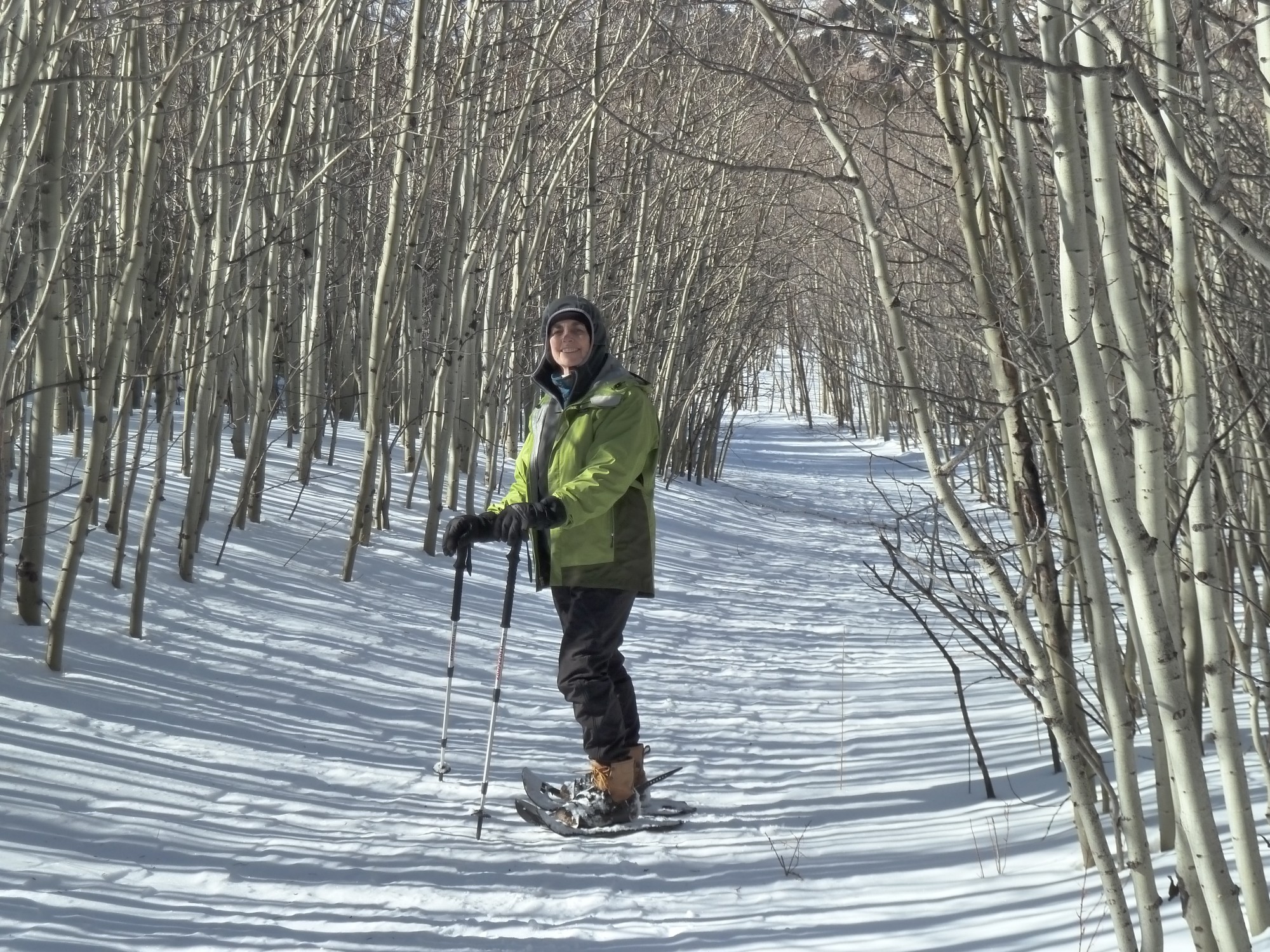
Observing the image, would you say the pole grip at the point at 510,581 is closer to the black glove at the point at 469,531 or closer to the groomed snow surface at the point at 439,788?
the black glove at the point at 469,531

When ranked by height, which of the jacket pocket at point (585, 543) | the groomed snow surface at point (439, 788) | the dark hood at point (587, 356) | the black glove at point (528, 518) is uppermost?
the dark hood at point (587, 356)

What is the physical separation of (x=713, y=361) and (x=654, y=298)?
406 centimetres

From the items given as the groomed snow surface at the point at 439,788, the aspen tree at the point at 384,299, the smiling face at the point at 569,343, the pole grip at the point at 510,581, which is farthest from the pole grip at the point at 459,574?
the aspen tree at the point at 384,299

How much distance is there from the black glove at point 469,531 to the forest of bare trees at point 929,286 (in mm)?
1386

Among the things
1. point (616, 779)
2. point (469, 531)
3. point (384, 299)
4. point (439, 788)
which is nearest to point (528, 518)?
point (469, 531)

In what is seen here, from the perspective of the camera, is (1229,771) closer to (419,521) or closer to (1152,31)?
(1152,31)

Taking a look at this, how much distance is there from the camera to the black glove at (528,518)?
158 inches

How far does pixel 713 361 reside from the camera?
63.1 ft

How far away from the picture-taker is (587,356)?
4.38 metres

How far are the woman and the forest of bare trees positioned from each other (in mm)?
827

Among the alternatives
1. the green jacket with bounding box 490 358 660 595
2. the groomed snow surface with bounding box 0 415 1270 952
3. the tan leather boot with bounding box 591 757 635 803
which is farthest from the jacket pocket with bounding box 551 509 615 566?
the groomed snow surface with bounding box 0 415 1270 952

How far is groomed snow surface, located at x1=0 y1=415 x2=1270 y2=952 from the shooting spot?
3314 millimetres

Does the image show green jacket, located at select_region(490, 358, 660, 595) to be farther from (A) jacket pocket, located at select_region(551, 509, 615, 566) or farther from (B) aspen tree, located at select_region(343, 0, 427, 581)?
(B) aspen tree, located at select_region(343, 0, 427, 581)

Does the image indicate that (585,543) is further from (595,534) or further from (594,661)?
(594,661)
